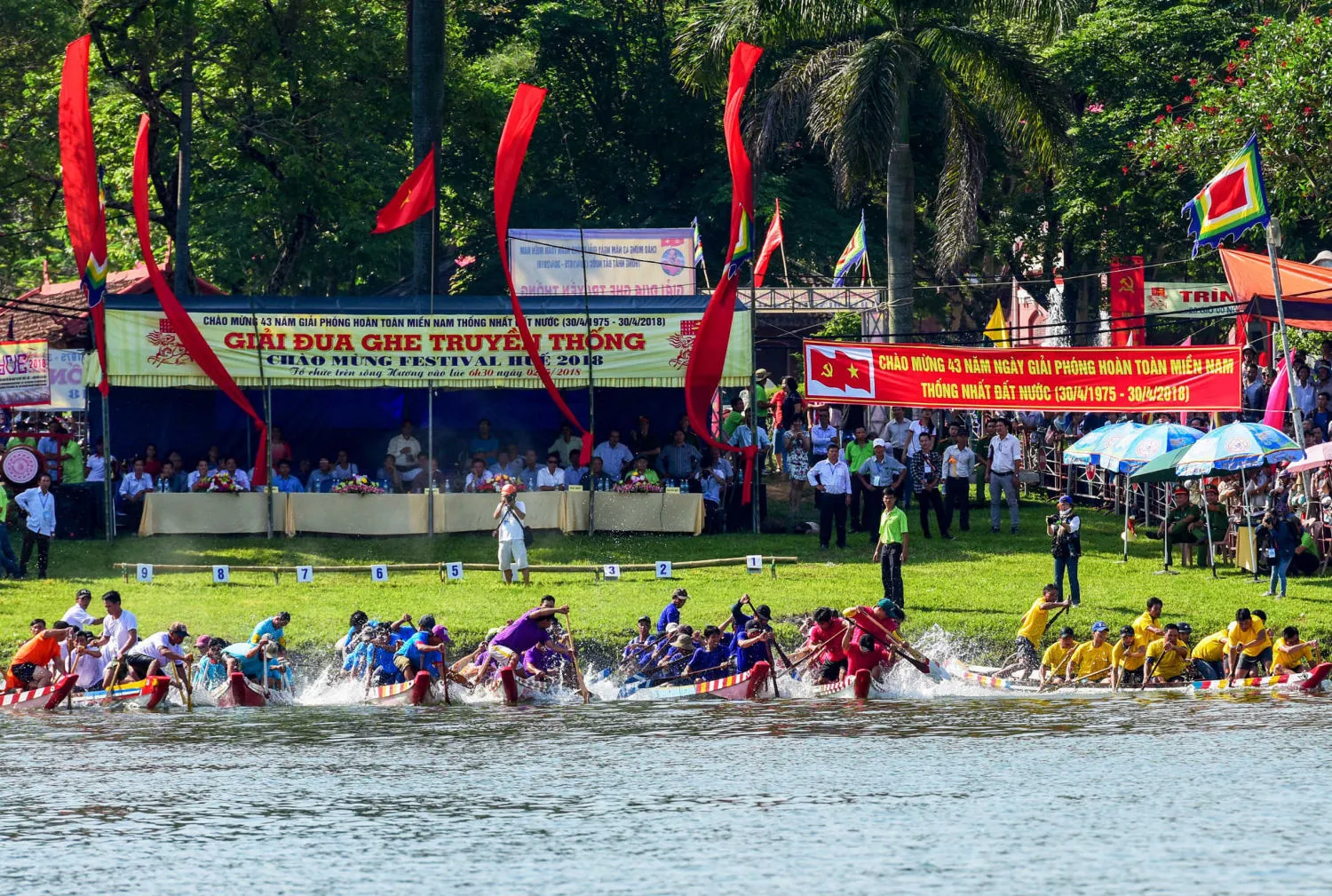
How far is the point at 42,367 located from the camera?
32.1 metres

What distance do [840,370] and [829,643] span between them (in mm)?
8002

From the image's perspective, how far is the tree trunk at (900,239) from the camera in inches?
1374

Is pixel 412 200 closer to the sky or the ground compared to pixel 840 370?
closer to the sky

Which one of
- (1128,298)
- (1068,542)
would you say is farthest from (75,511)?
(1128,298)

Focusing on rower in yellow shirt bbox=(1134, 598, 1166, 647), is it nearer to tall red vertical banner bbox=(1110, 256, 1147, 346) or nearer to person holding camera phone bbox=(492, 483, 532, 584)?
person holding camera phone bbox=(492, 483, 532, 584)

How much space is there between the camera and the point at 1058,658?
83.9 feet

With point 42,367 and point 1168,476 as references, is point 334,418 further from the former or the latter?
point 1168,476

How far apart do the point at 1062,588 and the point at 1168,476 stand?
291 centimetres

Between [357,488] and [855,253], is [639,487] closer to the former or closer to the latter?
[357,488]

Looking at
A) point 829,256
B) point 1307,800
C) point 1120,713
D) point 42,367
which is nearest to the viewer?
point 1307,800

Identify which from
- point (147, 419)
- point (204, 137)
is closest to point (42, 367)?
point (147, 419)

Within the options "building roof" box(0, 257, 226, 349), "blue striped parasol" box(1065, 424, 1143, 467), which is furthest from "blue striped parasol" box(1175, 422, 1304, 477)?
"building roof" box(0, 257, 226, 349)

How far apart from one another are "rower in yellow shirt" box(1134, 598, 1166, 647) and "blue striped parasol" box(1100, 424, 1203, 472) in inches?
166

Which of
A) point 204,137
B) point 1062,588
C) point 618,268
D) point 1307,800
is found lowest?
point 1307,800
